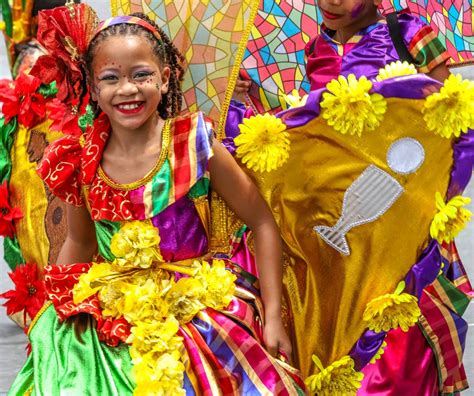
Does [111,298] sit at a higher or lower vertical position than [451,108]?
lower

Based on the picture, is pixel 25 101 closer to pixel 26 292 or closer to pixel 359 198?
pixel 26 292

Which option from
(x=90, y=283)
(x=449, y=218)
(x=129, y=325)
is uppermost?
(x=449, y=218)

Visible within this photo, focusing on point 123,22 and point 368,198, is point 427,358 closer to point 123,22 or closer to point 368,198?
point 368,198

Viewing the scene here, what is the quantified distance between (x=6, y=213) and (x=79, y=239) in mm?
1803

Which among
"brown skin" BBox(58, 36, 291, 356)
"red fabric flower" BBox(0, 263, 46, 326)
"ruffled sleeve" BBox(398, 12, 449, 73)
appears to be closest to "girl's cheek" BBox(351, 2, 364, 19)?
"ruffled sleeve" BBox(398, 12, 449, 73)

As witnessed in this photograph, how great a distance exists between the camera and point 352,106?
146 inches

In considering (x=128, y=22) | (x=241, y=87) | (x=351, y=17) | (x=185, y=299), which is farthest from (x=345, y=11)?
(x=185, y=299)

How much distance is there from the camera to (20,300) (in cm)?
545

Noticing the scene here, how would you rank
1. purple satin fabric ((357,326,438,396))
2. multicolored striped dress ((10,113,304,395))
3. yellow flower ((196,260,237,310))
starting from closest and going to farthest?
multicolored striped dress ((10,113,304,395)) → yellow flower ((196,260,237,310)) → purple satin fabric ((357,326,438,396))

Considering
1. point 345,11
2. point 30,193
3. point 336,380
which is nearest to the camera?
point 336,380

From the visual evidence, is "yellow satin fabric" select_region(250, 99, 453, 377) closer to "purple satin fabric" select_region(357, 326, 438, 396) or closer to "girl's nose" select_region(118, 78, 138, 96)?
"girl's nose" select_region(118, 78, 138, 96)

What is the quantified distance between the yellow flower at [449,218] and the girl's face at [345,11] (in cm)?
90

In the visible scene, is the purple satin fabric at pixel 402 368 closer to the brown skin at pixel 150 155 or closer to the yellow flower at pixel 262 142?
the brown skin at pixel 150 155

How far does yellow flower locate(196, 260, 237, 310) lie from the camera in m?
3.60
